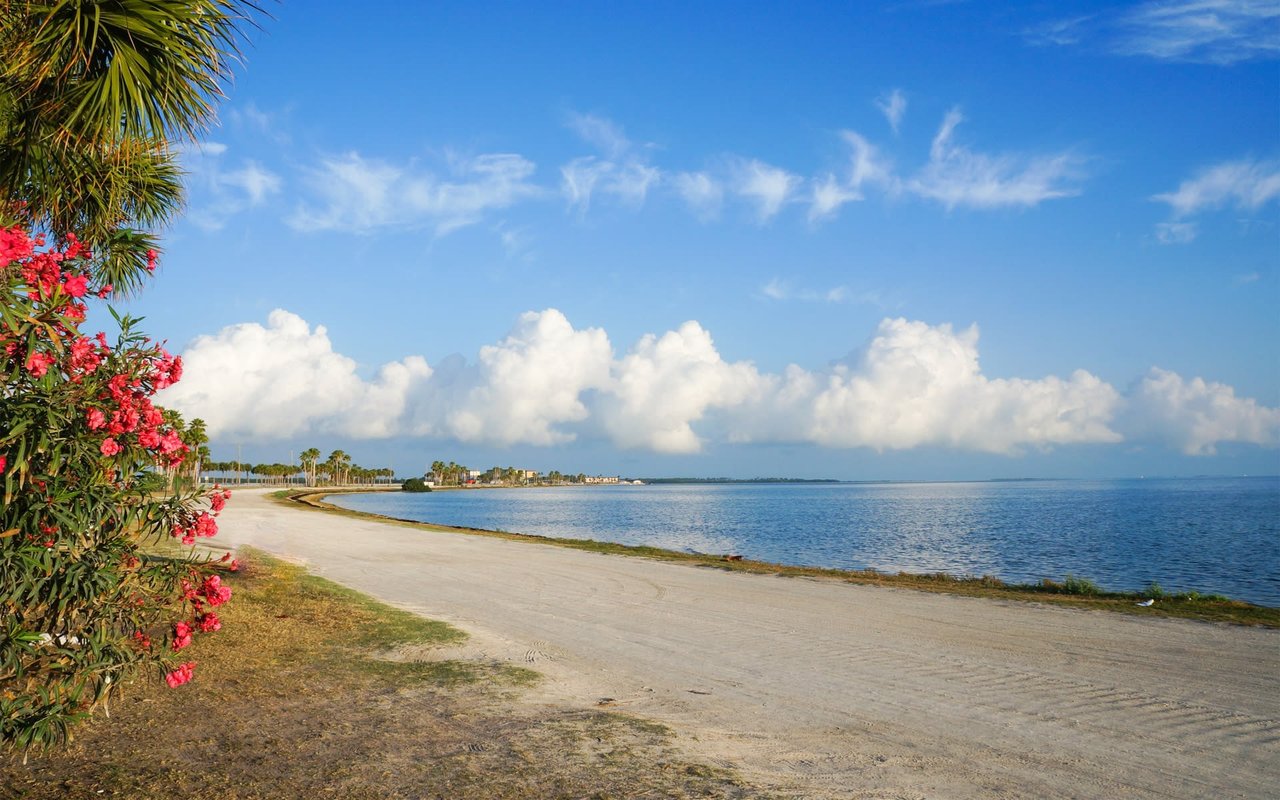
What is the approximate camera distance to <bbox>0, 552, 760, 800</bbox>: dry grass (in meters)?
5.51

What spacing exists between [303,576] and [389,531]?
18.2 meters

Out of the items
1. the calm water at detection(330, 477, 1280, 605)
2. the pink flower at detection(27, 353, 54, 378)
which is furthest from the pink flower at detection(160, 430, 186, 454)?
the calm water at detection(330, 477, 1280, 605)

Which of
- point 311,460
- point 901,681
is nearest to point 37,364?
point 901,681

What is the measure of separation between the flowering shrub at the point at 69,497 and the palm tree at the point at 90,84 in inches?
78.9

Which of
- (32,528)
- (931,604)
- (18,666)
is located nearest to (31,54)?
(32,528)

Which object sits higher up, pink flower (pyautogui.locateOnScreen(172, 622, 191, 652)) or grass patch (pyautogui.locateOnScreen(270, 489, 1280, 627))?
pink flower (pyautogui.locateOnScreen(172, 622, 191, 652))

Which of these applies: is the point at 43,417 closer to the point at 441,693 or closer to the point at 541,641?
the point at 441,693

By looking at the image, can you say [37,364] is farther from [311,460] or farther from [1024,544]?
[311,460]

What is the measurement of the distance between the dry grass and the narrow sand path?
64 cm

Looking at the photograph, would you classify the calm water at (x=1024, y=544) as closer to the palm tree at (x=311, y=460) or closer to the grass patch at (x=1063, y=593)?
the grass patch at (x=1063, y=593)

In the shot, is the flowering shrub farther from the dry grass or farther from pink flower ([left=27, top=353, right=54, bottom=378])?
the dry grass

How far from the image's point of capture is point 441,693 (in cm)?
812

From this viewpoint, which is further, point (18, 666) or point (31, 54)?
point (31, 54)

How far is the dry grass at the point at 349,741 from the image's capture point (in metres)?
5.51
